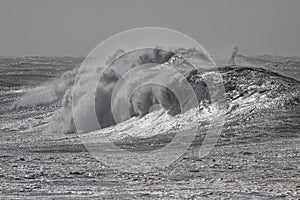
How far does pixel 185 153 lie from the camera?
1004cm

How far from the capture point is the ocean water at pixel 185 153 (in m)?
7.21

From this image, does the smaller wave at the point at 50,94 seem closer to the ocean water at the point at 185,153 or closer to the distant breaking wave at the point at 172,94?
the ocean water at the point at 185,153

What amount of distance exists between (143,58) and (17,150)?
9.25 m

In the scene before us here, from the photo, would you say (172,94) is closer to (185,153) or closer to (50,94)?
(185,153)

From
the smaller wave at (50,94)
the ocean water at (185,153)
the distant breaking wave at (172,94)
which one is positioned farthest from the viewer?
the smaller wave at (50,94)

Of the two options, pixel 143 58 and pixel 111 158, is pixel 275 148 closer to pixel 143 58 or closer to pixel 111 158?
pixel 111 158

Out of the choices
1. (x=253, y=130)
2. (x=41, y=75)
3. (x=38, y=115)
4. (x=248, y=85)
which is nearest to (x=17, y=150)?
(x=253, y=130)

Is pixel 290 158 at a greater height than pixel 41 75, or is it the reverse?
pixel 41 75

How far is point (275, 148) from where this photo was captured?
32.1ft

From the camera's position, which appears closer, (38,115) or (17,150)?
(17,150)

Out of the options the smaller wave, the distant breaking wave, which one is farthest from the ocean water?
the smaller wave

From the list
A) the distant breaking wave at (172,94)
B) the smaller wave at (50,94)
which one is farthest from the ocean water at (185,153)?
Result: the smaller wave at (50,94)

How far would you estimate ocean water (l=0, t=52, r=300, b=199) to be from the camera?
A: 284 inches

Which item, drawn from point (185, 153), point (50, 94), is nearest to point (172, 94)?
point (185, 153)
